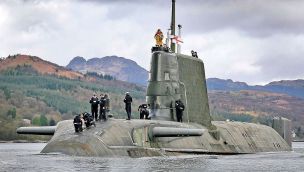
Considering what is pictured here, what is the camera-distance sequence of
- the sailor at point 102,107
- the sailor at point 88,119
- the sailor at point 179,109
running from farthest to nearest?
the sailor at point 179,109 < the sailor at point 102,107 < the sailor at point 88,119

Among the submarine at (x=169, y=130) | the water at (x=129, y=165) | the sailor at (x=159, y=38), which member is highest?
the sailor at (x=159, y=38)

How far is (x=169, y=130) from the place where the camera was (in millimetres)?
28703

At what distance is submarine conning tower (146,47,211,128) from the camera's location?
33.8 m

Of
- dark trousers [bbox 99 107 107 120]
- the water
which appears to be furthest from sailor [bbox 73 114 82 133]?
dark trousers [bbox 99 107 107 120]

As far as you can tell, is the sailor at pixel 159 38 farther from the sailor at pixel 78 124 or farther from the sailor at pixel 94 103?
the sailor at pixel 78 124

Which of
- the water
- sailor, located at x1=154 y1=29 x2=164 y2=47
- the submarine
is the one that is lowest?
the water

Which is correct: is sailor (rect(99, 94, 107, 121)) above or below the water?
above

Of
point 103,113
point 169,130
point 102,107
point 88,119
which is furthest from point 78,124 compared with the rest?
point 169,130

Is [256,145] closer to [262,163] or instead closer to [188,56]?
[188,56]

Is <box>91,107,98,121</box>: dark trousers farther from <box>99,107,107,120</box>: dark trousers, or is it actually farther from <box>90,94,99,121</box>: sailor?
<box>99,107,107,120</box>: dark trousers

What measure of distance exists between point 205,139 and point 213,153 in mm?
814

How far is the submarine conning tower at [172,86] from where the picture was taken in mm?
33750

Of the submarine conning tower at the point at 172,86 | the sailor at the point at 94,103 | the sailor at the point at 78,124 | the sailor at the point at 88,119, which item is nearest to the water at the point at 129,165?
the sailor at the point at 78,124

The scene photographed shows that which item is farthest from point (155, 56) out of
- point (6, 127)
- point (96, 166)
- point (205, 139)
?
point (6, 127)
